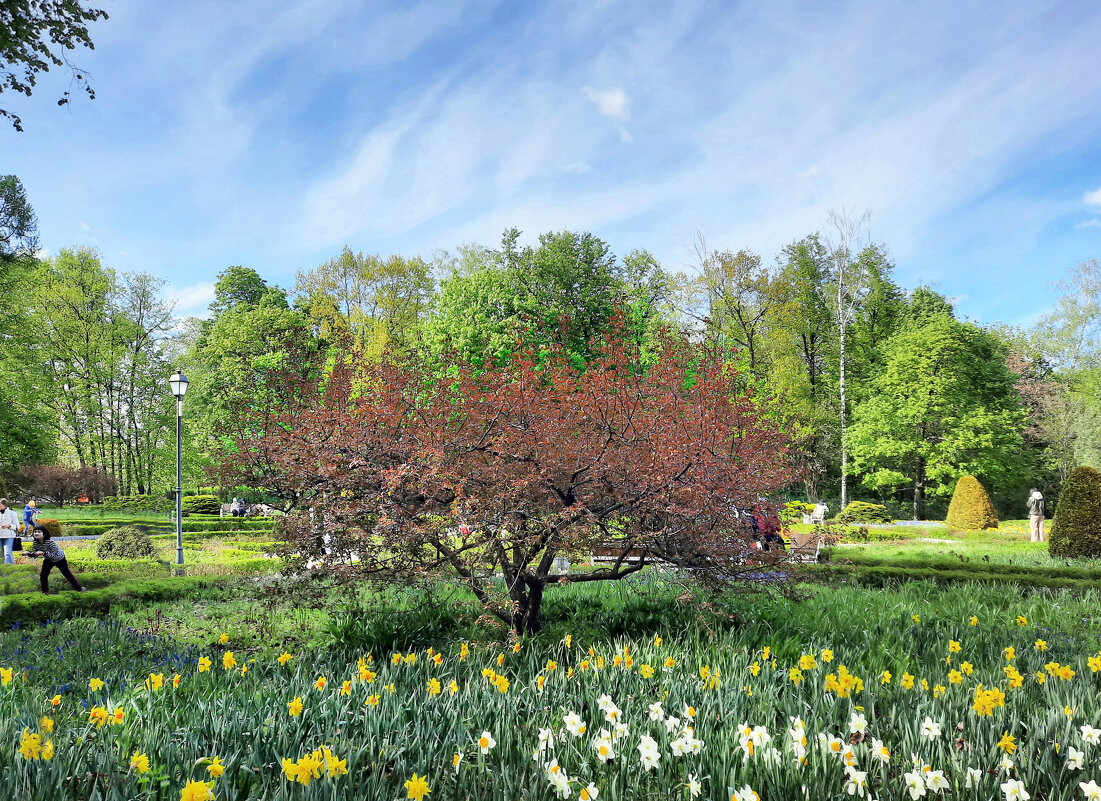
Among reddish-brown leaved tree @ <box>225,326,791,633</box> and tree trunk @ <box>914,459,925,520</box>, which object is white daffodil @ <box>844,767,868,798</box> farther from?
tree trunk @ <box>914,459,925,520</box>

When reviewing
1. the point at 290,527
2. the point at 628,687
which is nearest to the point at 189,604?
the point at 290,527

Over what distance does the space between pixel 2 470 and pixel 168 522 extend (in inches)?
262

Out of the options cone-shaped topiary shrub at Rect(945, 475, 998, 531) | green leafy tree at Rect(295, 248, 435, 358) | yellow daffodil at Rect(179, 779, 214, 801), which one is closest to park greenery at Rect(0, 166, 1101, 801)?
yellow daffodil at Rect(179, 779, 214, 801)

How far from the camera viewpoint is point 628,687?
3.50 meters

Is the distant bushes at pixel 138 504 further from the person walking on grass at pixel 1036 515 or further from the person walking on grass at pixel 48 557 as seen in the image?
the person walking on grass at pixel 1036 515

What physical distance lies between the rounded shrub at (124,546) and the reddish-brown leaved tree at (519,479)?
10263mm

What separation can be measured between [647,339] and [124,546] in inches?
671

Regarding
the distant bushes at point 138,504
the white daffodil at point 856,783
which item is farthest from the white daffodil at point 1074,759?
the distant bushes at point 138,504

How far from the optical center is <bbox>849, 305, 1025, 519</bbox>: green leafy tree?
2761cm

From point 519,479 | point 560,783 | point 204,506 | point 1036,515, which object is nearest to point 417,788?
point 560,783

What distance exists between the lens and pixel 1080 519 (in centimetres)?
1308

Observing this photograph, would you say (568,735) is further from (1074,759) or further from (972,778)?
(1074,759)

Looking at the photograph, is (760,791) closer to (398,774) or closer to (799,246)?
(398,774)

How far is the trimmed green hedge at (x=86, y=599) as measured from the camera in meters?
8.38
